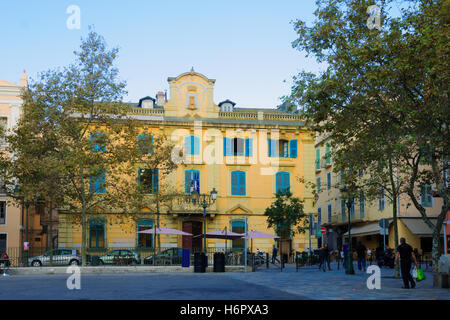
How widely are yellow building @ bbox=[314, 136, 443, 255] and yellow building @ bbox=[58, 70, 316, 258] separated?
3.16m

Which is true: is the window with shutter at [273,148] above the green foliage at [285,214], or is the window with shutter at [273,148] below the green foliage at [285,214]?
above

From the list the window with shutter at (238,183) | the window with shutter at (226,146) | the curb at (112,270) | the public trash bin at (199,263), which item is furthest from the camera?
the window with shutter at (238,183)

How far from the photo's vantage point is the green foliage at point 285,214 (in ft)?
133

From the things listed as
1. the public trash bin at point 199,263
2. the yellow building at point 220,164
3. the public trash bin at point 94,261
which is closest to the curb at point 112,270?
the public trash bin at point 199,263

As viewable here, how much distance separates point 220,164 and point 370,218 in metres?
13.0

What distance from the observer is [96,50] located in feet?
97.7

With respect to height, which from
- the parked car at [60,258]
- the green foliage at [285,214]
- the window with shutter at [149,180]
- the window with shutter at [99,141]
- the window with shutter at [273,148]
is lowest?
the parked car at [60,258]

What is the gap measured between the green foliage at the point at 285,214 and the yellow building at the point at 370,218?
212 cm

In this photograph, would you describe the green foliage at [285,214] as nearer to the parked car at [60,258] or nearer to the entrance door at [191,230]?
the entrance door at [191,230]

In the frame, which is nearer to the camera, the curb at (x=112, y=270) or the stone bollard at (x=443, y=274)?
the stone bollard at (x=443, y=274)

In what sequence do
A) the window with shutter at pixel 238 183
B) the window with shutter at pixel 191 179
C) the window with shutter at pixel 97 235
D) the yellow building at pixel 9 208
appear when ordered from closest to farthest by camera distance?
the window with shutter at pixel 97 235 < the window with shutter at pixel 191 179 < the window with shutter at pixel 238 183 < the yellow building at pixel 9 208

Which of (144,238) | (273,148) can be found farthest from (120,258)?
(273,148)

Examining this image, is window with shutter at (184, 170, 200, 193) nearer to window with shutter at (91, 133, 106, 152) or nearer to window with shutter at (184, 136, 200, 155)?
window with shutter at (184, 136, 200, 155)
